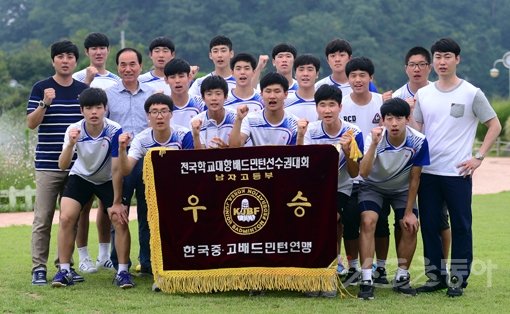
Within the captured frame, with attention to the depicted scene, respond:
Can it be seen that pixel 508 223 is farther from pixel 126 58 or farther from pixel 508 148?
pixel 508 148

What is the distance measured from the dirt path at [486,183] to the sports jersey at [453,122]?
28.2 ft

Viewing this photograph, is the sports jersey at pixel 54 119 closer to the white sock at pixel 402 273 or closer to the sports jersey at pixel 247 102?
the sports jersey at pixel 247 102

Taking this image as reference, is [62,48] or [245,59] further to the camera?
[245,59]

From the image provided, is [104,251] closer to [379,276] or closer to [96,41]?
[96,41]

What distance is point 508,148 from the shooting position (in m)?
33.6

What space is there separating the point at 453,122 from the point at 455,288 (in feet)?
4.45

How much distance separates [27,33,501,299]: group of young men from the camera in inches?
328

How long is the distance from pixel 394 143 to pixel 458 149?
21.4 inches

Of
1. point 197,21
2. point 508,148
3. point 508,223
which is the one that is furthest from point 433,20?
point 508,223

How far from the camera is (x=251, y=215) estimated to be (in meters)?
8.27

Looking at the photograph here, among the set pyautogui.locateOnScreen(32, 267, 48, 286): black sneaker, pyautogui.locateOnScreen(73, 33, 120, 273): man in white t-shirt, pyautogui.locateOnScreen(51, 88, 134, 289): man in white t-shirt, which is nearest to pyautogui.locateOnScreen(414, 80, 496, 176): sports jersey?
pyautogui.locateOnScreen(51, 88, 134, 289): man in white t-shirt

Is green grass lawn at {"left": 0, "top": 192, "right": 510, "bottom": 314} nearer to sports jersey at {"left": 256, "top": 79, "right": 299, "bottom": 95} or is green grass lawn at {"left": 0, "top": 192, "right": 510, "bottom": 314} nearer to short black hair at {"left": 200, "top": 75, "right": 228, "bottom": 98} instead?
short black hair at {"left": 200, "top": 75, "right": 228, "bottom": 98}

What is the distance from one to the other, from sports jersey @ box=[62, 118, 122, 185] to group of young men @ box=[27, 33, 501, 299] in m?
0.01

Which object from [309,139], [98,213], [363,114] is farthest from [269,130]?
[98,213]
